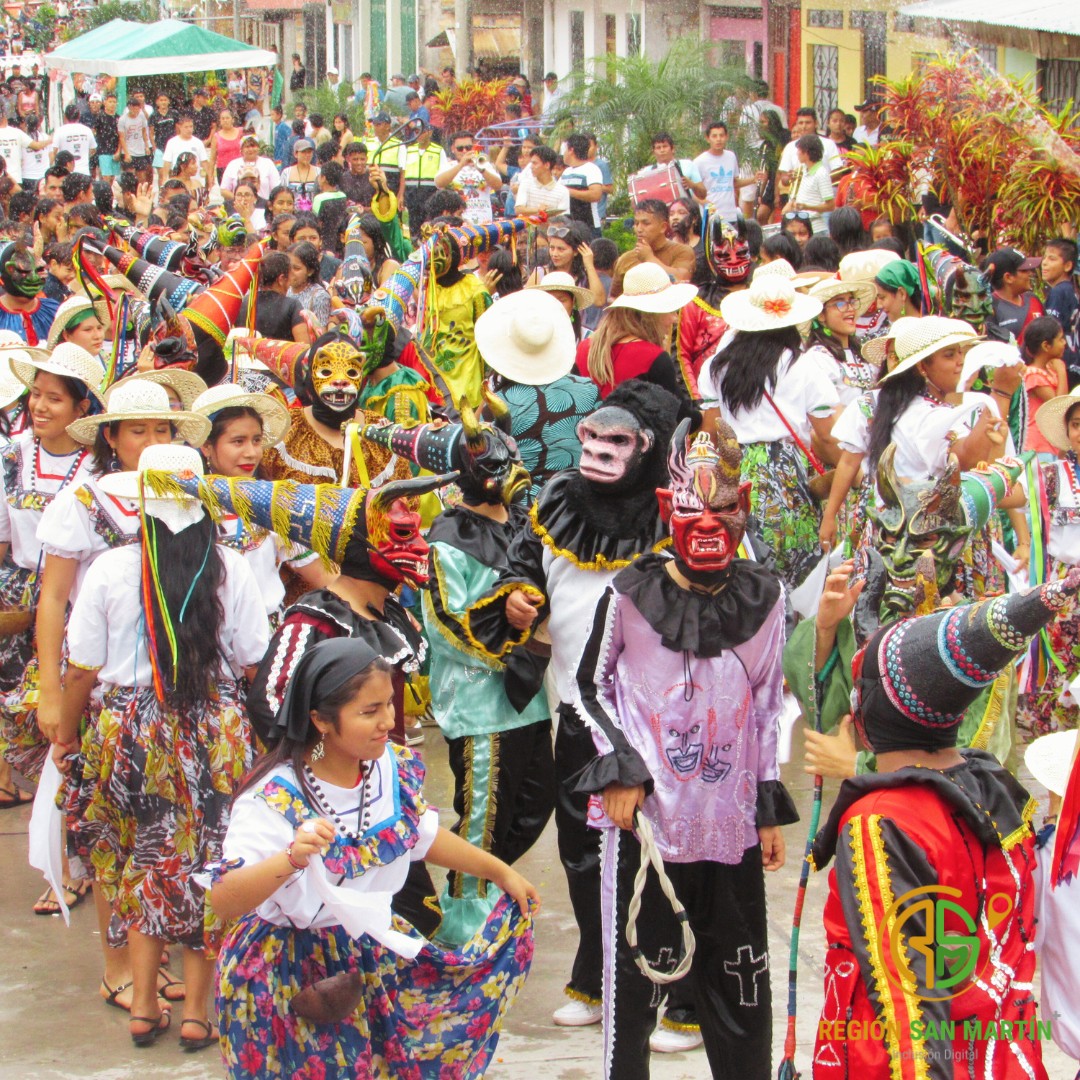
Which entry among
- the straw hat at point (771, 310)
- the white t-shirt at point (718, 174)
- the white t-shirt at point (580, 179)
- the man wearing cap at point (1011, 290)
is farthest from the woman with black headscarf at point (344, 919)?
the white t-shirt at point (718, 174)

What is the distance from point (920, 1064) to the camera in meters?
2.66

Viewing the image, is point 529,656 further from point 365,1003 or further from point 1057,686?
point 1057,686

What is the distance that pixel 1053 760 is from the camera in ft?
10.7

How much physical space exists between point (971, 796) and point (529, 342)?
3923mm

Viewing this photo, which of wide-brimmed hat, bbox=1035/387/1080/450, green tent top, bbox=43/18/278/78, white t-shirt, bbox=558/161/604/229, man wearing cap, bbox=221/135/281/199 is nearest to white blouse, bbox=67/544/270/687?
wide-brimmed hat, bbox=1035/387/1080/450

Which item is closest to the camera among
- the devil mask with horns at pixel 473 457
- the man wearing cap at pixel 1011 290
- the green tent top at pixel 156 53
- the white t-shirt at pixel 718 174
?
the devil mask with horns at pixel 473 457

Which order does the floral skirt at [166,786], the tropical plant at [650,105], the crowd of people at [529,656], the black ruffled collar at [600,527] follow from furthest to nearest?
1. the tropical plant at [650,105]
2. the floral skirt at [166,786]
3. the black ruffled collar at [600,527]
4. the crowd of people at [529,656]

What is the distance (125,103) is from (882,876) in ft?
71.6

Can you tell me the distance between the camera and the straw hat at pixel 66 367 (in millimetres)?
5777

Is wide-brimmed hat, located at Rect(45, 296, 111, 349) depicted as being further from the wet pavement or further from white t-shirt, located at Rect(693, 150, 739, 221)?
white t-shirt, located at Rect(693, 150, 739, 221)

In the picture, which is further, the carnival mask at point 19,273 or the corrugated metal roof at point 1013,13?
the corrugated metal roof at point 1013,13

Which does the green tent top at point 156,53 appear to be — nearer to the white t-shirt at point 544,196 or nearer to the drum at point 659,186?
the white t-shirt at point 544,196

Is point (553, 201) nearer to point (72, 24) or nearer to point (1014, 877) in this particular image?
point (1014, 877)

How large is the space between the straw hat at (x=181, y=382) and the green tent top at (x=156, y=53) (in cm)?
1641
